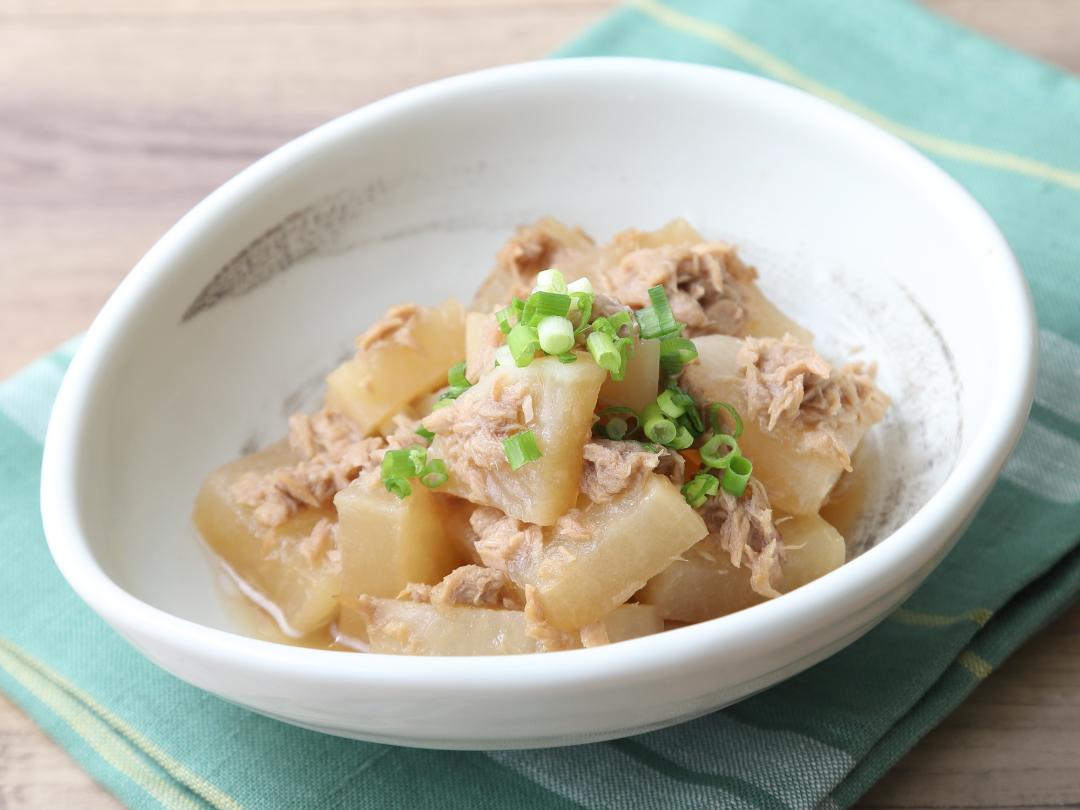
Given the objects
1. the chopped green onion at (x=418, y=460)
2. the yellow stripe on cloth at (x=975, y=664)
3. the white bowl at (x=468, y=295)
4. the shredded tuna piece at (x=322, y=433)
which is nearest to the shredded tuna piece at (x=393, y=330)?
the shredded tuna piece at (x=322, y=433)

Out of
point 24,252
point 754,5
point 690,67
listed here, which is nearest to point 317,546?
point 690,67

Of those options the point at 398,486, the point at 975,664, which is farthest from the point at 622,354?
the point at 975,664

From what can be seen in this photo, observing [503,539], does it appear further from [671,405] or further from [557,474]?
[671,405]

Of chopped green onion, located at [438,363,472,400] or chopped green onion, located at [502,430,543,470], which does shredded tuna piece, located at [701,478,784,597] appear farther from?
chopped green onion, located at [438,363,472,400]

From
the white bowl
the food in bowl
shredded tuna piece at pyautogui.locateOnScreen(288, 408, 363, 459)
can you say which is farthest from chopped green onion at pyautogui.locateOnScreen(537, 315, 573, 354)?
shredded tuna piece at pyautogui.locateOnScreen(288, 408, 363, 459)

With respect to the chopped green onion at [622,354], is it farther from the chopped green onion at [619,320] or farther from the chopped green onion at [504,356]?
the chopped green onion at [504,356]

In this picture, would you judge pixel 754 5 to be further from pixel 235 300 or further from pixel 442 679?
pixel 442 679

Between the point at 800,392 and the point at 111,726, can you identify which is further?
the point at 111,726
